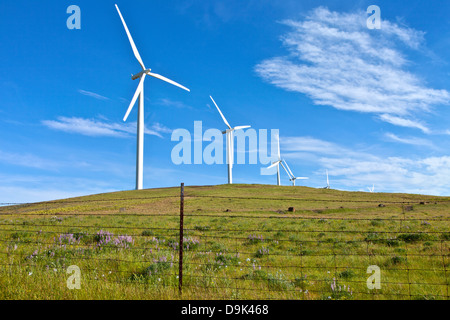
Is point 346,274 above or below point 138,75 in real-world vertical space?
below

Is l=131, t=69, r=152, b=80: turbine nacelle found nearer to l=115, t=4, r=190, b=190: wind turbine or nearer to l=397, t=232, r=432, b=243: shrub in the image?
l=115, t=4, r=190, b=190: wind turbine

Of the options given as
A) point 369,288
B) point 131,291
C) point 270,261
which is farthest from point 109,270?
point 369,288

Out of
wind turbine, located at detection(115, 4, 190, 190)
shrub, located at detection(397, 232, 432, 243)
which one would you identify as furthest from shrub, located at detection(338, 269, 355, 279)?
wind turbine, located at detection(115, 4, 190, 190)

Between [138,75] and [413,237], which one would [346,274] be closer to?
[413,237]

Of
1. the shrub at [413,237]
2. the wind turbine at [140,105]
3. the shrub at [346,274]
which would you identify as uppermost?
the wind turbine at [140,105]

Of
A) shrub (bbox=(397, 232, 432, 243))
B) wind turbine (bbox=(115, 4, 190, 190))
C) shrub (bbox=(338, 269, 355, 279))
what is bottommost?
shrub (bbox=(338, 269, 355, 279))

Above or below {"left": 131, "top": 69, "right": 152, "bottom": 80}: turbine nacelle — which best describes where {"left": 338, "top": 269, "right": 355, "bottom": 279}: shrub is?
below

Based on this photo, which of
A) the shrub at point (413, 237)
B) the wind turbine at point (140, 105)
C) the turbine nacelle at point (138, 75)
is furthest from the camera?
the turbine nacelle at point (138, 75)

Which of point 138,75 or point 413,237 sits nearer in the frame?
point 413,237

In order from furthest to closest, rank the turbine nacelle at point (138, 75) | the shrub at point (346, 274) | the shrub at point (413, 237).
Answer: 1. the turbine nacelle at point (138, 75)
2. the shrub at point (413, 237)
3. the shrub at point (346, 274)

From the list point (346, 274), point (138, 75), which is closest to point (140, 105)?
point (138, 75)

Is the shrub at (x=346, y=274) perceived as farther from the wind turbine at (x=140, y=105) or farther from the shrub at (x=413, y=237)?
the wind turbine at (x=140, y=105)

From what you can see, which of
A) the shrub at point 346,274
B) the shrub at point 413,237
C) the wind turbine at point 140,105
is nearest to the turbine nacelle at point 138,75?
the wind turbine at point 140,105
